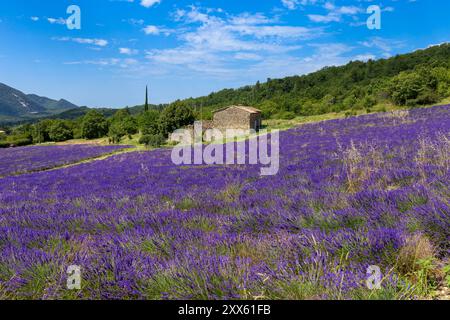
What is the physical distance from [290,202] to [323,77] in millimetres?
106663

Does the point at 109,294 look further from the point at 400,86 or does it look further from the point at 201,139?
the point at 400,86

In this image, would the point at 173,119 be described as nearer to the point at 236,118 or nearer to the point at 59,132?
the point at 236,118

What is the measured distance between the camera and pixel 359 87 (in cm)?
7412

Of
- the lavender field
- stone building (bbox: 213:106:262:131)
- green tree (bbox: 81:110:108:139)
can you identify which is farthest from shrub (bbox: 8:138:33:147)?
the lavender field

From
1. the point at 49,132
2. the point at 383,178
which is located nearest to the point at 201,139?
the point at 383,178

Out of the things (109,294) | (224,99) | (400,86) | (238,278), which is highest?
(224,99)

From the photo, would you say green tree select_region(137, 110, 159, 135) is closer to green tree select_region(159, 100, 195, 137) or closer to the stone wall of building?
green tree select_region(159, 100, 195, 137)

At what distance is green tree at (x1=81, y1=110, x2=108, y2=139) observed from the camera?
251ft

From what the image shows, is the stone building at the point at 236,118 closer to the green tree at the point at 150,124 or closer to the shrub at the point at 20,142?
the green tree at the point at 150,124

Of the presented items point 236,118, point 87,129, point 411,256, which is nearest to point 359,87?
point 236,118

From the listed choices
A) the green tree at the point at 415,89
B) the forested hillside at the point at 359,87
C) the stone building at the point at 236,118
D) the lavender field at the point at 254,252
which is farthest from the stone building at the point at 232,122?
the lavender field at the point at 254,252

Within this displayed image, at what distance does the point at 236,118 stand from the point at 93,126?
142 feet

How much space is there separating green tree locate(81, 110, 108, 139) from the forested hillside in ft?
91.9
